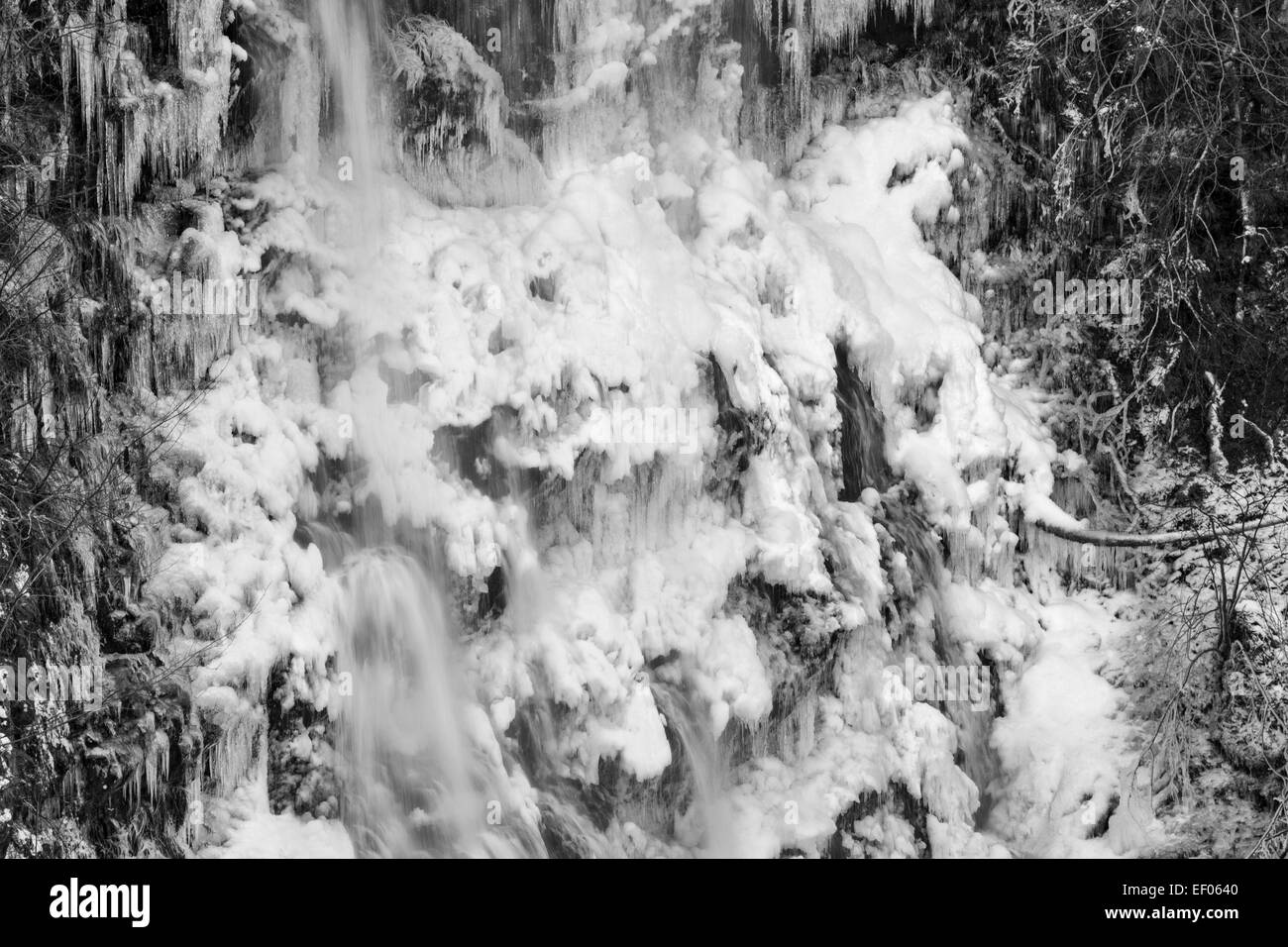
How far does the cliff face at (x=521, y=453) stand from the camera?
24.7ft

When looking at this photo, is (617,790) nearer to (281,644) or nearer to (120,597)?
(281,644)

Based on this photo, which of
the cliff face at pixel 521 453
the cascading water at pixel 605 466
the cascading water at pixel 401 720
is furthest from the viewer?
the cascading water at pixel 605 466

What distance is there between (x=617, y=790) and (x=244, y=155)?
4149mm

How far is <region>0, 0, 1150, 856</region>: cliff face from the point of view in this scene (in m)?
7.53

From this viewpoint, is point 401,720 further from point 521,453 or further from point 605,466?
point 605,466

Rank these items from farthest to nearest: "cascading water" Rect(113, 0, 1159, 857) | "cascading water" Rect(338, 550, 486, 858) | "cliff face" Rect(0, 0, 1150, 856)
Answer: "cascading water" Rect(113, 0, 1159, 857) < "cascading water" Rect(338, 550, 486, 858) < "cliff face" Rect(0, 0, 1150, 856)

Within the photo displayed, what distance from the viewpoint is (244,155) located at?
8922 millimetres

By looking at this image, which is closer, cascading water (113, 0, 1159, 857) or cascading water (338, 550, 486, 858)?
cascading water (338, 550, 486, 858)

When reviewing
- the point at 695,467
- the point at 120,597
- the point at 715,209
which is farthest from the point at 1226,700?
the point at 120,597

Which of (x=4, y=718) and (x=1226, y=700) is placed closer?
(x=4, y=718)

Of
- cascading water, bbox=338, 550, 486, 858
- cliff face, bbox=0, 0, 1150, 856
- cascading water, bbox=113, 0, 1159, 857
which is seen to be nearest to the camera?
cliff face, bbox=0, 0, 1150, 856

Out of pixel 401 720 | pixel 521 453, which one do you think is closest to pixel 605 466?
pixel 521 453

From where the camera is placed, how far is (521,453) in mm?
8984

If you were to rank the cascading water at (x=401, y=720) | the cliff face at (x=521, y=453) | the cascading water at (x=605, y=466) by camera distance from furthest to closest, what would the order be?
the cascading water at (x=605, y=466) < the cascading water at (x=401, y=720) < the cliff face at (x=521, y=453)
